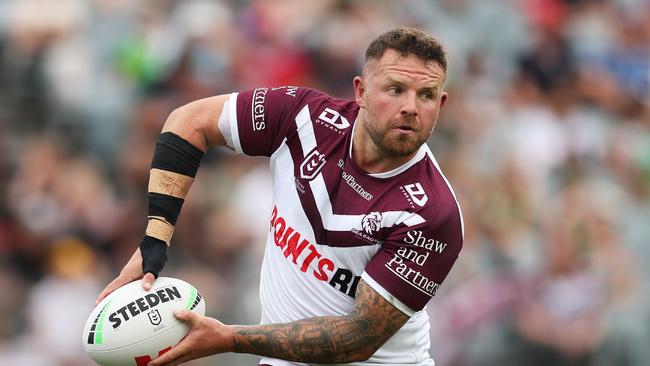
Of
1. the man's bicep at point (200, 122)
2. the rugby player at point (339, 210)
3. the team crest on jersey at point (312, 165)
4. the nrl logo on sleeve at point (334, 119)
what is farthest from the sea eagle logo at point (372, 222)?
the man's bicep at point (200, 122)

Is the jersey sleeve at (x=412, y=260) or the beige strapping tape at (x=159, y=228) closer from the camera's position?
the jersey sleeve at (x=412, y=260)

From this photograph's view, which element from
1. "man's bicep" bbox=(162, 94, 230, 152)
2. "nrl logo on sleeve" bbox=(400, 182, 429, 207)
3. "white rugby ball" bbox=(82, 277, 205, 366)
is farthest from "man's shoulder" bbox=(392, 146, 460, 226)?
"white rugby ball" bbox=(82, 277, 205, 366)

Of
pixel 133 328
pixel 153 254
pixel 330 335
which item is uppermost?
pixel 153 254

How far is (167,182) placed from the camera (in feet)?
21.3

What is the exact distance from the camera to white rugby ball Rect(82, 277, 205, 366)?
609cm

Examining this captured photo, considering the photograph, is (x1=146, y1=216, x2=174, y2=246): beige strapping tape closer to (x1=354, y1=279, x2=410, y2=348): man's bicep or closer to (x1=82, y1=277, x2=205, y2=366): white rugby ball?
(x1=82, y1=277, x2=205, y2=366): white rugby ball

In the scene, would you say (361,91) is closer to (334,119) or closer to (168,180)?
(334,119)

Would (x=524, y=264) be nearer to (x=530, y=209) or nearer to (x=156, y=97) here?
(x=530, y=209)

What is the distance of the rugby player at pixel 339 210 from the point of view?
611 cm

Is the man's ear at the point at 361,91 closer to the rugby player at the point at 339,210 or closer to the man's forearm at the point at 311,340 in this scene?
the rugby player at the point at 339,210

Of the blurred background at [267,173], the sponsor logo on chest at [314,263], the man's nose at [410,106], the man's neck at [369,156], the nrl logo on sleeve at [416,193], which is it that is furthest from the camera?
the blurred background at [267,173]

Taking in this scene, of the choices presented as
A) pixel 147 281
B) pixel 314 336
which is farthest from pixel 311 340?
pixel 147 281

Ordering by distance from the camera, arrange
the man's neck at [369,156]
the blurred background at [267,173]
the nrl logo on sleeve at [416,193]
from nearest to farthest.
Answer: the nrl logo on sleeve at [416,193] < the man's neck at [369,156] < the blurred background at [267,173]

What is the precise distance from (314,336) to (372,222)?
2.15 feet
